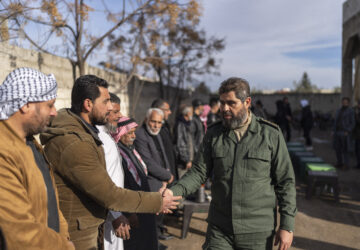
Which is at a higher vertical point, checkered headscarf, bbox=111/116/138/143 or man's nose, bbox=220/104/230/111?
man's nose, bbox=220/104/230/111

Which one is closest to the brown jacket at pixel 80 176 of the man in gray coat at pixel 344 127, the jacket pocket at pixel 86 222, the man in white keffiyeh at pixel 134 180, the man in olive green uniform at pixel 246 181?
the jacket pocket at pixel 86 222

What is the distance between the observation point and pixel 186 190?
8.79 ft

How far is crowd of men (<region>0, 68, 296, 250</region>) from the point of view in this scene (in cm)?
152

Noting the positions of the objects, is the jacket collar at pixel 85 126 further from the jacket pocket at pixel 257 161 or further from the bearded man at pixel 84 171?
the jacket pocket at pixel 257 161

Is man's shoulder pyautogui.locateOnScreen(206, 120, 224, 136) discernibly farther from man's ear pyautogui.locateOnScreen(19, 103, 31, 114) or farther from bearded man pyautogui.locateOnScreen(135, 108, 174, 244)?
bearded man pyautogui.locateOnScreen(135, 108, 174, 244)

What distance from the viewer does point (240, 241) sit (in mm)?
2408

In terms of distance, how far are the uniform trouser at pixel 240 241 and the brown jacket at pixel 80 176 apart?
25.8 inches

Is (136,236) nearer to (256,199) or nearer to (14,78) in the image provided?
(256,199)

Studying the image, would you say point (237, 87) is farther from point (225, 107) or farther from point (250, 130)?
point (250, 130)

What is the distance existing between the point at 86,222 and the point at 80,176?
0.38 meters

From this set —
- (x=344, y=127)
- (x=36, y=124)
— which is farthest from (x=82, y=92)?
(x=344, y=127)

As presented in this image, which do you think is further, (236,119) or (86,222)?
(236,119)

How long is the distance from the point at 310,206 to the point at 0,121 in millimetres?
6145

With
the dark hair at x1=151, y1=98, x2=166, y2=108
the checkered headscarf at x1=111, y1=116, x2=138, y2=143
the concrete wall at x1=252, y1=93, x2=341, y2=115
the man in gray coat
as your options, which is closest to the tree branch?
the dark hair at x1=151, y1=98, x2=166, y2=108
